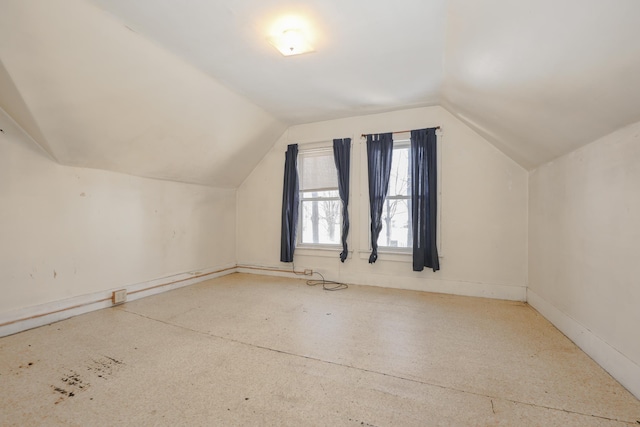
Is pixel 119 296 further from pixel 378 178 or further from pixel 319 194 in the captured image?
pixel 378 178

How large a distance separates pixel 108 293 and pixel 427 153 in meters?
4.13

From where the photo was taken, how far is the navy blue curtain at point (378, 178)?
375cm

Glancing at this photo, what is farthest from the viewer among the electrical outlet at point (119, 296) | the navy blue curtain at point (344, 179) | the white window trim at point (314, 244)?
the white window trim at point (314, 244)

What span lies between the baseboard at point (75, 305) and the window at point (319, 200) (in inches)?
74.8

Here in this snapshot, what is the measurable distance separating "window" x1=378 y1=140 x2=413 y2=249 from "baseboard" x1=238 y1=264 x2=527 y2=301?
0.48m

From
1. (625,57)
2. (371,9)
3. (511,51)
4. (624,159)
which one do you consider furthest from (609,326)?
(371,9)

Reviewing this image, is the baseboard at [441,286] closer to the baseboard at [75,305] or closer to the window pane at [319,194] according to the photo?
the window pane at [319,194]

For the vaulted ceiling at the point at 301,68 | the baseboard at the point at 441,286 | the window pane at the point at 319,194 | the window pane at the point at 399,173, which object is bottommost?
the baseboard at the point at 441,286

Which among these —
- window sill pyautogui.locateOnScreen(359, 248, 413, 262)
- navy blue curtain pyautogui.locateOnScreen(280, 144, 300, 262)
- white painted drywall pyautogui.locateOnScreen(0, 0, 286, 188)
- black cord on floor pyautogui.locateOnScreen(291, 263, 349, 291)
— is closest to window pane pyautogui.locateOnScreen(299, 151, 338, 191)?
navy blue curtain pyautogui.locateOnScreen(280, 144, 300, 262)

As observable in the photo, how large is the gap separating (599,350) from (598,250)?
675mm

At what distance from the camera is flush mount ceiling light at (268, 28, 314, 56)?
2.10 meters

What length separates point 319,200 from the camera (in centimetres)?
431

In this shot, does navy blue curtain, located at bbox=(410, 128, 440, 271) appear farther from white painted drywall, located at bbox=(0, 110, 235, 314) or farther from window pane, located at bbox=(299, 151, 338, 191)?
white painted drywall, located at bbox=(0, 110, 235, 314)

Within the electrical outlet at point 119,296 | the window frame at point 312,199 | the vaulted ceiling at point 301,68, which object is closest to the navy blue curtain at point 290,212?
the window frame at point 312,199
